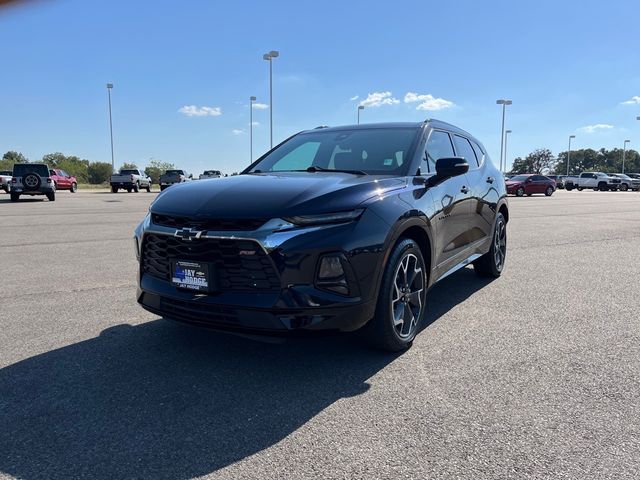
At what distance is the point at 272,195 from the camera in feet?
10.9

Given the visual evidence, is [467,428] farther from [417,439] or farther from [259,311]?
[259,311]

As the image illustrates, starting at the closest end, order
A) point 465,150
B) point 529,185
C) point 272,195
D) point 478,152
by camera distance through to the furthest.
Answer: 1. point 272,195
2. point 465,150
3. point 478,152
4. point 529,185

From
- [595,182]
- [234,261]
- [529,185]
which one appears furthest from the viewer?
[595,182]

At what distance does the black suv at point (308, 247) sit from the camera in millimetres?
3047

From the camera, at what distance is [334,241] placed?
10.1 feet

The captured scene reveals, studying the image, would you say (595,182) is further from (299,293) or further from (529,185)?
(299,293)

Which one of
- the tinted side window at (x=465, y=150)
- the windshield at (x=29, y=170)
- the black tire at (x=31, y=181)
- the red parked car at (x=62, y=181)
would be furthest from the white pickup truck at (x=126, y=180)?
the tinted side window at (x=465, y=150)

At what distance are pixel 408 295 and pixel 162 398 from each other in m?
1.85

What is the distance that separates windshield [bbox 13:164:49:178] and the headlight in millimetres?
22965

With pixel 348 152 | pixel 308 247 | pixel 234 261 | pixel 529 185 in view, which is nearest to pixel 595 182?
pixel 529 185

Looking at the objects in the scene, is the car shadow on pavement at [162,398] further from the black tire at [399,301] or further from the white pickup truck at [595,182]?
the white pickup truck at [595,182]

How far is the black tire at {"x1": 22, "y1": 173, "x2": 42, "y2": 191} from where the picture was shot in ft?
72.2

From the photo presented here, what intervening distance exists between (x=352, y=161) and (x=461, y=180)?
1.24m

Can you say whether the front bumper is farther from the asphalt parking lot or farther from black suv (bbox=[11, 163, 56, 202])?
black suv (bbox=[11, 163, 56, 202])
